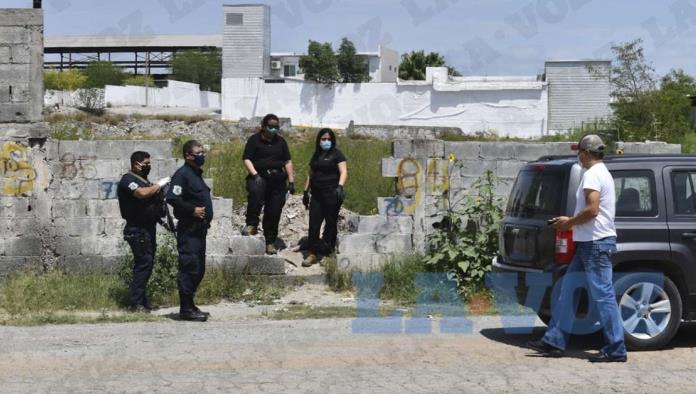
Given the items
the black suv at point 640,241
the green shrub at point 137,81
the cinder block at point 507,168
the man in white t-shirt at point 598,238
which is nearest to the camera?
the man in white t-shirt at point 598,238

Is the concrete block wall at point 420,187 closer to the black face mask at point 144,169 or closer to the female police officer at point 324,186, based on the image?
the female police officer at point 324,186

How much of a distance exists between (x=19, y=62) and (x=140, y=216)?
3.19 meters

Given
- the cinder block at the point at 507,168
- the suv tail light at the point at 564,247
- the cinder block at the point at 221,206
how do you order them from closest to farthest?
the suv tail light at the point at 564,247 → the cinder block at the point at 221,206 → the cinder block at the point at 507,168

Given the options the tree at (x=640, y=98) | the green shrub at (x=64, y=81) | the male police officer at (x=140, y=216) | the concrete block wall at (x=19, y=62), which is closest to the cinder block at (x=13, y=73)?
the concrete block wall at (x=19, y=62)

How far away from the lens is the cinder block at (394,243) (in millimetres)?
11680

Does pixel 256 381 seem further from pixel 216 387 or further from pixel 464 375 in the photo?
pixel 464 375

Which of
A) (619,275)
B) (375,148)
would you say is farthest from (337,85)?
(619,275)

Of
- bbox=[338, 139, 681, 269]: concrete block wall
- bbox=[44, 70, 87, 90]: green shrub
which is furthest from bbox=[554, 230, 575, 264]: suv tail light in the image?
bbox=[44, 70, 87, 90]: green shrub

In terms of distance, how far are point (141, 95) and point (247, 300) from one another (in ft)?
183

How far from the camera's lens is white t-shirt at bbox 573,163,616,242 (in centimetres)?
734

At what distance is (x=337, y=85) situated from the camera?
2181 inches

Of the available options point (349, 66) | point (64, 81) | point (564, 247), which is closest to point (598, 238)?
point (564, 247)

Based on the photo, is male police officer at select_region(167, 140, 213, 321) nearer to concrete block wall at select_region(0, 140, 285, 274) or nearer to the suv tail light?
concrete block wall at select_region(0, 140, 285, 274)

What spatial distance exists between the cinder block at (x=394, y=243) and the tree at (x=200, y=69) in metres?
68.1
